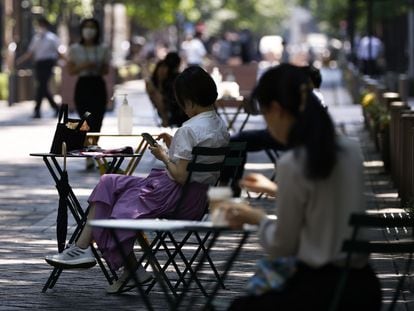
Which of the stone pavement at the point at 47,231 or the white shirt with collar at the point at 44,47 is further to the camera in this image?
the white shirt with collar at the point at 44,47

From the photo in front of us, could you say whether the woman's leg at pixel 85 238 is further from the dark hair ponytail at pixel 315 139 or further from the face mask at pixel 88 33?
the face mask at pixel 88 33

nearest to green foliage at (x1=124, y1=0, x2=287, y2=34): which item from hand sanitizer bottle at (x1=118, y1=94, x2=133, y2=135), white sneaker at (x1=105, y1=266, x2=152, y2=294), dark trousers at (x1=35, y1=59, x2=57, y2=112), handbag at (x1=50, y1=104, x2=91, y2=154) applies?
dark trousers at (x1=35, y1=59, x2=57, y2=112)

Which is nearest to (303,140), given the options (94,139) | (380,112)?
(94,139)

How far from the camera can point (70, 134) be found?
9.90 metres

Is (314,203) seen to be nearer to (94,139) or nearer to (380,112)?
(94,139)

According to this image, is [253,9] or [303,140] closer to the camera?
[303,140]

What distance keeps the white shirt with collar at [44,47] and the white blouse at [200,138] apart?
20253mm

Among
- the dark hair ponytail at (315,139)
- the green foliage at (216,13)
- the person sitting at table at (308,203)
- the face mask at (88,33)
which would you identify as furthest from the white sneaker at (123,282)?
the green foliage at (216,13)

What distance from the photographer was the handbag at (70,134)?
979 centimetres

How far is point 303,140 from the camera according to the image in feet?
19.4

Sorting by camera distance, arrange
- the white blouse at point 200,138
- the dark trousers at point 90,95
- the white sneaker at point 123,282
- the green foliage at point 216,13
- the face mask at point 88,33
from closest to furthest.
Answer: the white blouse at point 200,138, the white sneaker at point 123,282, the face mask at point 88,33, the dark trousers at point 90,95, the green foliage at point 216,13

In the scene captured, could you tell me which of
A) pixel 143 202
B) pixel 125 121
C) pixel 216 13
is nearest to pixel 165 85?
pixel 125 121

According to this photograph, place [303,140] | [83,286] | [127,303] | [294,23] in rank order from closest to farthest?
1. [303,140]
2. [127,303]
3. [83,286]
4. [294,23]

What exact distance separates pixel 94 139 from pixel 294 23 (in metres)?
152
